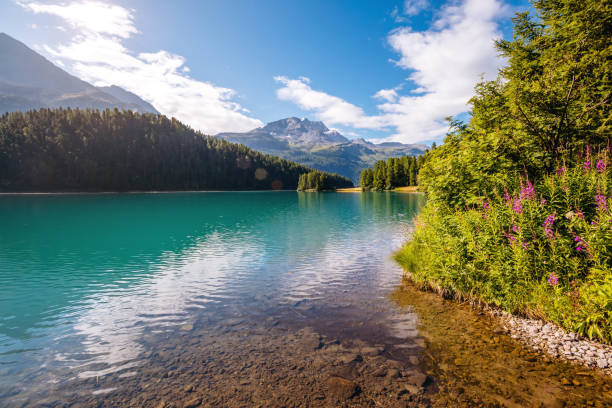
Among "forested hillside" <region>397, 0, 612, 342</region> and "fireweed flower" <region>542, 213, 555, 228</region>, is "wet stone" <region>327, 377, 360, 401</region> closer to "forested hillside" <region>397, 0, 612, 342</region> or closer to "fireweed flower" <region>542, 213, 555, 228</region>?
"forested hillside" <region>397, 0, 612, 342</region>

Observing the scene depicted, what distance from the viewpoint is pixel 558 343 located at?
25.8 feet

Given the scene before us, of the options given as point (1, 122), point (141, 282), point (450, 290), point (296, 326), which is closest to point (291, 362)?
point (296, 326)

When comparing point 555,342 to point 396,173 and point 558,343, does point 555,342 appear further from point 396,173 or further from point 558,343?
point 396,173

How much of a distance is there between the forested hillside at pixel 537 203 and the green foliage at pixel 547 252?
36mm

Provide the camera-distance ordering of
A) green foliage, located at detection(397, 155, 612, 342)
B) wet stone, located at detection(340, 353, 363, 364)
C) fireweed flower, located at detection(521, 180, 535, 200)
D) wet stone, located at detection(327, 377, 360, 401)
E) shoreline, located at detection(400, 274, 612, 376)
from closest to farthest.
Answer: wet stone, located at detection(327, 377, 360, 401)
shoreline, located at detection(400, 274, 612, 376)
green foliage, located at detection(397, 155, 612, 342)
wet stone, located at detection(340, 353, 363, 364)
fireweed flower, located at detection(521, 180, 535, 200)

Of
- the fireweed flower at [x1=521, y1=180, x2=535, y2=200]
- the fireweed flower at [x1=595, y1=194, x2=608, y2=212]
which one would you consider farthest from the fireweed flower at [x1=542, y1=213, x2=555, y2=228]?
the fireweed flower at [x1=595, y1=194, x2=608, y2=212]

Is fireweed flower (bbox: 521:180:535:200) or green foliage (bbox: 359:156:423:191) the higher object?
green foliage (bbox: 359:156:423:191)

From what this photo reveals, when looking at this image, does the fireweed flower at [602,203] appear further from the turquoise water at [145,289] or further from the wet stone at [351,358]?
the wet stone at [351,358]

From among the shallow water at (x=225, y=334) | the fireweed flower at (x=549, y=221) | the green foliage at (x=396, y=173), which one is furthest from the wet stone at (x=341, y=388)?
the green foliage at (x=396, y=173)

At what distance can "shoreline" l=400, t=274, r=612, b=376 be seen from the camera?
6.99 metres

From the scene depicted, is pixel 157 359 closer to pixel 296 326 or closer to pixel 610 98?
pixel 296 326

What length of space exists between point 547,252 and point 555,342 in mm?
2676

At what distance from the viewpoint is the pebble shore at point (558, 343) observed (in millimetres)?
6994

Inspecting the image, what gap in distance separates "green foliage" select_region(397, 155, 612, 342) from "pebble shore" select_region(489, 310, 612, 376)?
0.94 ft
